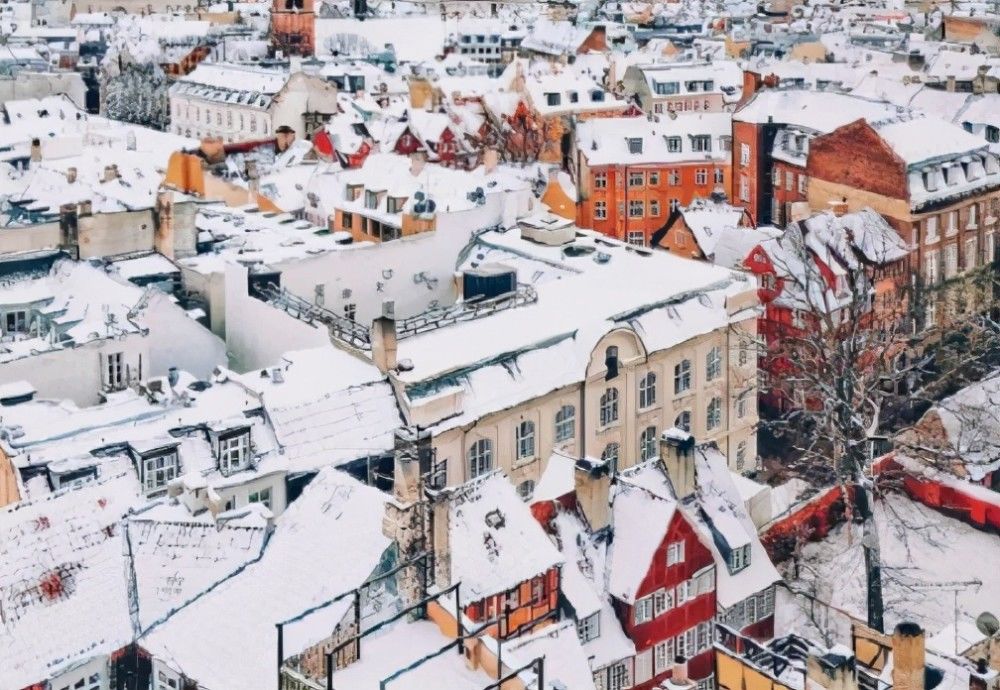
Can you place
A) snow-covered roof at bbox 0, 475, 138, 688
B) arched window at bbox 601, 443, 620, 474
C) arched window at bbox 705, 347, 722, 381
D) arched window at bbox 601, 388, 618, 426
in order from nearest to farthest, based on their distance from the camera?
snow-covered roof at bbox 0, 475, 138, 688 < arched window at bbox 601, 388, 618, 426 < arched window at bbox 601, 443, 620, 474 < arched window at bbox 705, 347, 722, 381

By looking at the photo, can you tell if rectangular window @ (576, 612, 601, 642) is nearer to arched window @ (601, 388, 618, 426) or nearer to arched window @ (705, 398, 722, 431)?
arched window @ (601, 388, 618, 426)

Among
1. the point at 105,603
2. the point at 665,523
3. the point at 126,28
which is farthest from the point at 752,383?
the point at 126,28

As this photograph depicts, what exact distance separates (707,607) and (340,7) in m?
149

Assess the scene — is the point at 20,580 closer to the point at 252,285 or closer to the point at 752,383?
the point at 252,285

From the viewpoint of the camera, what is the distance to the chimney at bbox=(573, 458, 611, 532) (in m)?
37.5

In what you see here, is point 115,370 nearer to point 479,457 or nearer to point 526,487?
point 479,457

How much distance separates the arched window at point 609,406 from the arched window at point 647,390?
1.18 m

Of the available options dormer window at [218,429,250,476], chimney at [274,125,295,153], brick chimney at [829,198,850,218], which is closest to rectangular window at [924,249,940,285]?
brick chimney at [829,198,850,218]

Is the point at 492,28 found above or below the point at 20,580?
above

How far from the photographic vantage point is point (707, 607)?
38.6m

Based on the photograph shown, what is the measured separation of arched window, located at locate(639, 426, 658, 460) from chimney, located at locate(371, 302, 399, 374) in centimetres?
962

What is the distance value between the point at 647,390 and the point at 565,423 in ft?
12.2

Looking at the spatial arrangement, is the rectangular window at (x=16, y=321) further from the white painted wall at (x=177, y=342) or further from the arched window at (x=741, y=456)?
the arched window at (x=741, y=456)

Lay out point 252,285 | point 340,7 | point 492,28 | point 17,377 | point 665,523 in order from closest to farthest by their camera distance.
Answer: point 665,523 < point 17,377 < point 252,285 < point 492,28 < point 340,7
